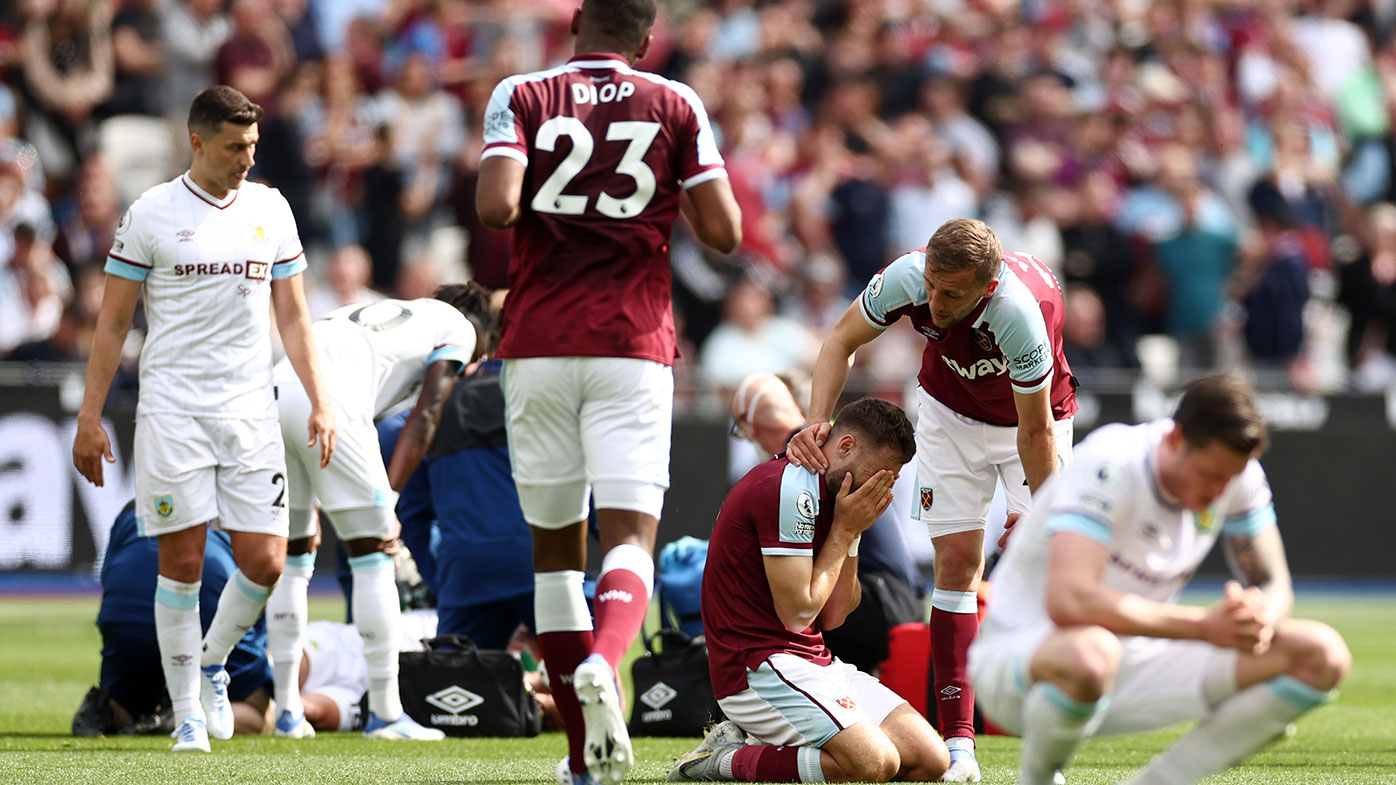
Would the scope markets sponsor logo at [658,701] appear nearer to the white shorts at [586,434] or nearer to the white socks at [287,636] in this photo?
the white socks at [287,636]

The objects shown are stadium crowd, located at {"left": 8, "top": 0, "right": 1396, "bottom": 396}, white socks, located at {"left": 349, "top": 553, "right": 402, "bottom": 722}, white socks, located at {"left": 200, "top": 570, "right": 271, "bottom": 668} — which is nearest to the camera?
white socks, located at {"left": 200, "top": 570, "right": 271, "bottom": 668}

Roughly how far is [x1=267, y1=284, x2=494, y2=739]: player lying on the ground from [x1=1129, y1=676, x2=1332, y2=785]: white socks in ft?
13.1

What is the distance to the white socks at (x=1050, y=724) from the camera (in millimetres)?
4137

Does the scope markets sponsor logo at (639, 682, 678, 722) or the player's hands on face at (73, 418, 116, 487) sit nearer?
the player's hands on face at (73, 418, 116, 487)

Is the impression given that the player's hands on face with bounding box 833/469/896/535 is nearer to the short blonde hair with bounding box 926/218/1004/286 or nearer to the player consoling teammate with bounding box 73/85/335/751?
the short blonde hair with bounding box 926/218/1004/286

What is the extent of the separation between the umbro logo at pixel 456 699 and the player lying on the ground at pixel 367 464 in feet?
0.44

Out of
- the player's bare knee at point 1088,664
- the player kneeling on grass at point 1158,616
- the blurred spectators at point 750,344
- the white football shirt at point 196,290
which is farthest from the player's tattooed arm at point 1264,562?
the blurred spectators at point 750,344

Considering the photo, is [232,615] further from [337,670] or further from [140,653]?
[337,670]

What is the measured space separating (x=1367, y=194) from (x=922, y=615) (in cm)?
1320

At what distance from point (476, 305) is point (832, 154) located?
927 centimetres

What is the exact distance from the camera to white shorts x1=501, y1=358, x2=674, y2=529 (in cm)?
529

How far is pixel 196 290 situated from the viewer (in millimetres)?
6824

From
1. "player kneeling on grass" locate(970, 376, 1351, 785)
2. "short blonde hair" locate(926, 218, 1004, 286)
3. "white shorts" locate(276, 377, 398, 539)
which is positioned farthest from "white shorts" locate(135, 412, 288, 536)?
"player kneeling on grass" locate(970, 376, 1351, 785)

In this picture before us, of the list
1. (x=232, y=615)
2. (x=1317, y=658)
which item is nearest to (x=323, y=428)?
(x=232, y=615)
